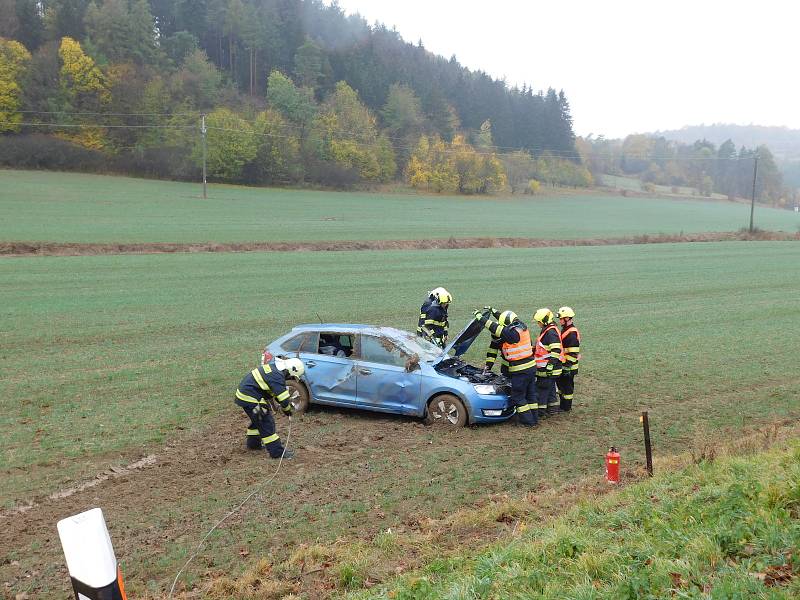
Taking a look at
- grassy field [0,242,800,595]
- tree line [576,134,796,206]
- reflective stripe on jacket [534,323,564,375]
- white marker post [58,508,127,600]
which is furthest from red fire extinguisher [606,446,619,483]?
tree line [576,134,796,206]

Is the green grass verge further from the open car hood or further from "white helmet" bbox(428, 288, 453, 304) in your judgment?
"white helmet" bbox(428, 288, 453, 304)

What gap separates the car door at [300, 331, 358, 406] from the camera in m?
12.4

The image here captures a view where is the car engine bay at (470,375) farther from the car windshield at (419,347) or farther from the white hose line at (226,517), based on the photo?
the white hose line at (226,517)

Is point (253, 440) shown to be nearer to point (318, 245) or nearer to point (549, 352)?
point (549, 352)

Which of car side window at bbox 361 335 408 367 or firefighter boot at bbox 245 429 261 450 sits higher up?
car side window at bbox 361 335 408 367

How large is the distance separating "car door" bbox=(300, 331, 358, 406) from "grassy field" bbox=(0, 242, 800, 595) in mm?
440

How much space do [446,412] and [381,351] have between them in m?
1.57

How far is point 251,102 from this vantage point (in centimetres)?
9081

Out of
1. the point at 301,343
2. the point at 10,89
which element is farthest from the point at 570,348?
the point at 10,89

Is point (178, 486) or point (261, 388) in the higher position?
point (261, 388)

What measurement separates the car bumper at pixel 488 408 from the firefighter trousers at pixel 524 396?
0.19 meters

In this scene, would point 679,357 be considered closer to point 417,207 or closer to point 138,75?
point 417,207

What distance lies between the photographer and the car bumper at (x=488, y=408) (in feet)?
38.9

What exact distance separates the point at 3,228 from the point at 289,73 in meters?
76.6
